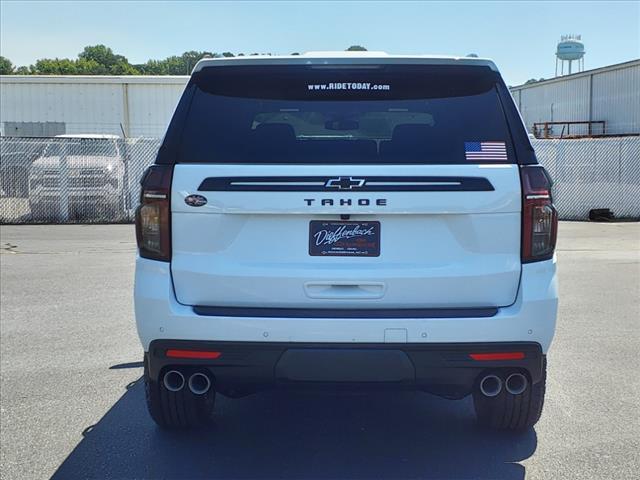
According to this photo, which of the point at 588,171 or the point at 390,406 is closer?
the point at 390,406

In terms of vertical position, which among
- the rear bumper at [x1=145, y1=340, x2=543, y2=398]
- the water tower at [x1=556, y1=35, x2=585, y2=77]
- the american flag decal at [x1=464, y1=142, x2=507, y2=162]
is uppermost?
the water tower at [x1=556, y1=35, x2=585, y2=77]

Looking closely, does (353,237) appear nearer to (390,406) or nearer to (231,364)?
(231,364)

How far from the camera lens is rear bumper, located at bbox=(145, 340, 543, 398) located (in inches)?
140

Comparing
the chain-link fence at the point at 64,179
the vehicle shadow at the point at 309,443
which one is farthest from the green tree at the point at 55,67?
the vehicle shadow at the point at 309,443

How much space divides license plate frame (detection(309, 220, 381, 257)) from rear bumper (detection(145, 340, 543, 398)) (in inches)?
17.6

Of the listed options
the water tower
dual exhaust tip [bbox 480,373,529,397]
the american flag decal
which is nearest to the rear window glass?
the american flag decal

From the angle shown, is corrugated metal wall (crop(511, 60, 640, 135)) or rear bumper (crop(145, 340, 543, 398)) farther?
corrugated metal wall (crop(511, 60, 640, 135))

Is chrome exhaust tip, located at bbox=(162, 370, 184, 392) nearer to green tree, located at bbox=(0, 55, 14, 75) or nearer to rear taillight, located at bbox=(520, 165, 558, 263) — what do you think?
rear taillight, located at bbox=(520, 165, 558, 263)

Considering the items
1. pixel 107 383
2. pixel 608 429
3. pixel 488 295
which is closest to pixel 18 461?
pixel 107 383

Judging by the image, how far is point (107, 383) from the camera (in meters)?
5.53

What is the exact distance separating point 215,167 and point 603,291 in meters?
7.06

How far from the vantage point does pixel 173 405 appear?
14.0ft

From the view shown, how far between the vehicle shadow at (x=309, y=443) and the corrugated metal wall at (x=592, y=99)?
2965 centimetres

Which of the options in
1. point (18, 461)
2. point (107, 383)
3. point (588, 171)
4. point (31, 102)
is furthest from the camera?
point (31, 102)
